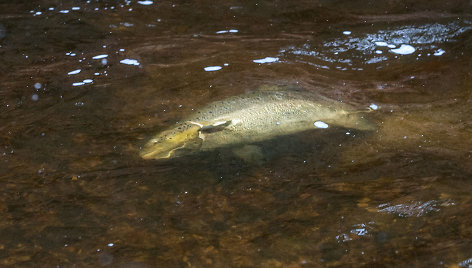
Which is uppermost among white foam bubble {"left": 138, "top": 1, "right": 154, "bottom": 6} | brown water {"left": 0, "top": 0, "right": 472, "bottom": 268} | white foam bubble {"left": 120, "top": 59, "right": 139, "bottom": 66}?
white foam bubble {"left": 138, "top": 1, "right": 154, "bottom": 6}

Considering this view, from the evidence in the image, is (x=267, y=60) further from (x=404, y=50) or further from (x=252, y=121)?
(x=404, y=50)

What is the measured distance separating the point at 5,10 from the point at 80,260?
373cm

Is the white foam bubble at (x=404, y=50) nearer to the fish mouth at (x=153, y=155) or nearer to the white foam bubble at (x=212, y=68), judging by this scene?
the white foam bubble at (x=212, y=68)

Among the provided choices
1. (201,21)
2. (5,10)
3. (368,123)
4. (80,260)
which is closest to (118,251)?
(80,260)

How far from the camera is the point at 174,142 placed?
111 inches

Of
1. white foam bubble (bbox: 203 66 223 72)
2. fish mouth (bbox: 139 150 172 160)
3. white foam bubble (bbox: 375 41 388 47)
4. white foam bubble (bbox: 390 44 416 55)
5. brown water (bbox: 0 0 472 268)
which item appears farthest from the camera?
white foam bubble (bbox: 375 41 388 47)

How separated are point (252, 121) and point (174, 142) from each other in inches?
19.2

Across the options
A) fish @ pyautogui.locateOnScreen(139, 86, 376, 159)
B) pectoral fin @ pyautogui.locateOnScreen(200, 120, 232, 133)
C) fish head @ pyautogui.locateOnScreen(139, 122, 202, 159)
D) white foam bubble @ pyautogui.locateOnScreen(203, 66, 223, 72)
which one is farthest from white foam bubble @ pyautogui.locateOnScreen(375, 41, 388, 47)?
fish head @ pyautogui.locateOnScreen(139, 122, 202, 159)

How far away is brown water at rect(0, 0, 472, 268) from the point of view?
212cm

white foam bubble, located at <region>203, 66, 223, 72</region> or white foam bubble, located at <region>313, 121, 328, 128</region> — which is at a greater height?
white foam bubble, located at <region>203, 66, 223, 72</region>

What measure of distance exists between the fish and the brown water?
85mm

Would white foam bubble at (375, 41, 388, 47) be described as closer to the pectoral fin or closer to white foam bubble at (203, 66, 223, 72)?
white foam bubble at (203, 66, 223, 72)

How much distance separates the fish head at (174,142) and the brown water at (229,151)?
0.08m

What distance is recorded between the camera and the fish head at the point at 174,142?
2.74 metres
